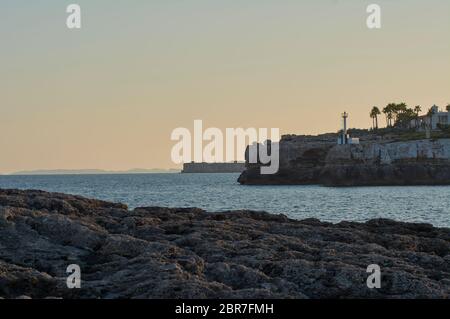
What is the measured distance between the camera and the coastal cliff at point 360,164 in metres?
146

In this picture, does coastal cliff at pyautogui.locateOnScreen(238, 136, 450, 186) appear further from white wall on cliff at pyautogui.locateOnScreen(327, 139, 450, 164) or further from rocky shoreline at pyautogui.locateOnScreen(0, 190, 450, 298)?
rocky shoreline at pyautogui.locateOnScreen(0, 190, 450, 298)

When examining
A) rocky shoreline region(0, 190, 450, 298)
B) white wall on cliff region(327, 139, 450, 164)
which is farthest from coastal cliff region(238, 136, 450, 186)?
rocky shoreline region(0, 190, 450, 298)

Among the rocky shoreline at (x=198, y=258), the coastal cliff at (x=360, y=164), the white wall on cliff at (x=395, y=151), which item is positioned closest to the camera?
the rocky shoreline at (x=198, y=258)

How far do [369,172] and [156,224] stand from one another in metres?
130

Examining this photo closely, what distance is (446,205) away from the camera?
230 ft

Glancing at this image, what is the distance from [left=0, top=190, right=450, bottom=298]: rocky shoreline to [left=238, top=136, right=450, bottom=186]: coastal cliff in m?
126

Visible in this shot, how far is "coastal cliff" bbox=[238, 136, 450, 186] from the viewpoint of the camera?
146 m

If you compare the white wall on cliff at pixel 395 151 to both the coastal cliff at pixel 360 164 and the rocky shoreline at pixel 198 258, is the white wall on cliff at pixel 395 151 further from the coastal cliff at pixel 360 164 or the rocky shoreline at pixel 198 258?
the rocky shoreline at pixel 198 258

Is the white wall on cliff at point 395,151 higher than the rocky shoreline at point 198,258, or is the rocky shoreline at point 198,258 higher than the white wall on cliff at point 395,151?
the white wall on cliff at point 395,151

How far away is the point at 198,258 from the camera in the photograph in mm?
16875

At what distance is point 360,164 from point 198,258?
14105 cm

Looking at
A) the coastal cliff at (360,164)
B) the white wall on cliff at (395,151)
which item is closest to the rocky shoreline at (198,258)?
the coastal cliff at (360,164)

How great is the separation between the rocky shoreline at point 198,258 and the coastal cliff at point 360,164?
125608 mm
